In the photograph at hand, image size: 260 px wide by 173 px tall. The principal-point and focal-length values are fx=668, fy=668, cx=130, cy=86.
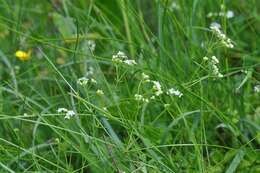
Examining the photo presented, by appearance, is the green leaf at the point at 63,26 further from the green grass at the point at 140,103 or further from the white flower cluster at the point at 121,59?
the white flower cluster at the point at 121,59

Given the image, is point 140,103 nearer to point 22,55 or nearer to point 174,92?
point 174,92

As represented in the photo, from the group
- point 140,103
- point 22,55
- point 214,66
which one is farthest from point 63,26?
point 214,66

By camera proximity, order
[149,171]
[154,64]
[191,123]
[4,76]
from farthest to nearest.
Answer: [4,76], [154,64], [191,123], [149,171]

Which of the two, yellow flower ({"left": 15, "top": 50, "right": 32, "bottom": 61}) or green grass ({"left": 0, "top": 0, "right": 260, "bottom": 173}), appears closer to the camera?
green grass ({"left": 0, "top": 0, "right": 260, "bottom": 173})

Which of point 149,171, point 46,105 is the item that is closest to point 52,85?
point 46,105

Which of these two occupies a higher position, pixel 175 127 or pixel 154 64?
pixel 154 64

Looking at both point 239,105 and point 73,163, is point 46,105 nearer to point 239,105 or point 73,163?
point 73,163

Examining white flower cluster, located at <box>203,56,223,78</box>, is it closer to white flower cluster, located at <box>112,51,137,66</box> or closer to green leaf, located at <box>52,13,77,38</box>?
white flower cluster, located at <box>112,51,137,66</box>

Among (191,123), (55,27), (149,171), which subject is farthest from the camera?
(55,27)

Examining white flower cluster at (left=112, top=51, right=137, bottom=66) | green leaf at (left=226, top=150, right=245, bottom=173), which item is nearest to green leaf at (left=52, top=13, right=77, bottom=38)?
white flower cluster at (left=112, top=51, right=137, bottom=66)
